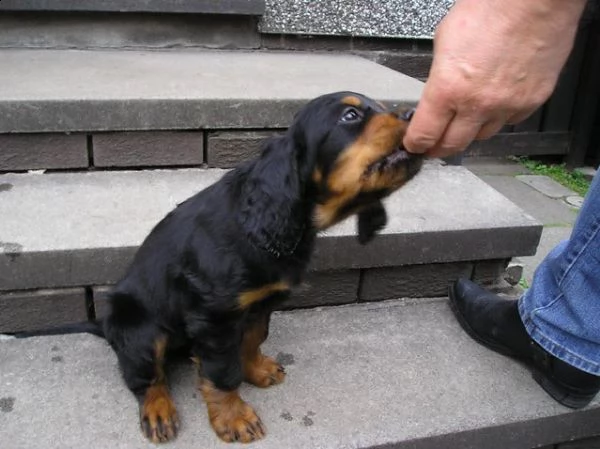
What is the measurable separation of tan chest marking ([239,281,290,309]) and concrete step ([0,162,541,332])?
0.53 meters

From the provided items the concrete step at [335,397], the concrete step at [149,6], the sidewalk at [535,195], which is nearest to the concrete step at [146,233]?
the concrete step at [335,397]

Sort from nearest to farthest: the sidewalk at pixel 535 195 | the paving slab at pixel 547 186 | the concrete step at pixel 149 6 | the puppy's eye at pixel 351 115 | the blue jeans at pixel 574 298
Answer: the puppy's eye at pixel 351 115, the blue jeans at pixel 574 298, the concrete step at pixel 149 6, the sidewalk at pixel 535 195, the paving slab at pixel 547 186

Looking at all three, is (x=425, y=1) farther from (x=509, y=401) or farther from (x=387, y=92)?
(x=509, y=401)

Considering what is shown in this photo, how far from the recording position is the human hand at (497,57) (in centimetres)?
132

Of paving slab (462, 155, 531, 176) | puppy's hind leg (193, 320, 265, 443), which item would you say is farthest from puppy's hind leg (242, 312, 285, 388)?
paving slab (462, 155, 531, 176)

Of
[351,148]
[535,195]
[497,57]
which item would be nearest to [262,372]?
[351,148]

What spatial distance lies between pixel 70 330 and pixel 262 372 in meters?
Answer: 0.75

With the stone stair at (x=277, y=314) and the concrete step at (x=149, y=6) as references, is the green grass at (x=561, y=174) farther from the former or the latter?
the concrete step at (x=149, y=6)

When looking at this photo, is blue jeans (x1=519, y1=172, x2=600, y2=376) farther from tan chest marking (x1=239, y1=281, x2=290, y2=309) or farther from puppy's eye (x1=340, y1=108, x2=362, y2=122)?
tan chest marking (x1=239, y1=281, x2=290, y2=309)

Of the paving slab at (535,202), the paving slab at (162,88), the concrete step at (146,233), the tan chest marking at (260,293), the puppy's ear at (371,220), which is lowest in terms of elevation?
the paving slab at (535,202)

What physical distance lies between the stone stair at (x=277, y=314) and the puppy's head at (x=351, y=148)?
0.61m

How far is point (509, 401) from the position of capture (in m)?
2.23

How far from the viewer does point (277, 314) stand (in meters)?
2.61

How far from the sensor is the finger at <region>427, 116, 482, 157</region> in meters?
1.45
